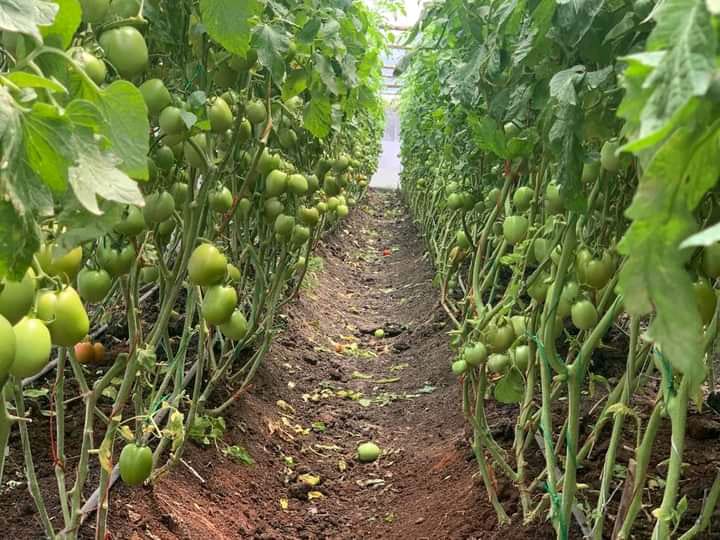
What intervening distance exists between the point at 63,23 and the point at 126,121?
13 cm

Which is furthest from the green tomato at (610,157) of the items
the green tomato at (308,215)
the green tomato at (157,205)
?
the green tomato at (308,215)

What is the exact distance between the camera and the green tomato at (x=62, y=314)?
3.22 ft

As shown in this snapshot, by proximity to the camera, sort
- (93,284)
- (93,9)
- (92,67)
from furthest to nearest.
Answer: (93,284) < (93,9) < (92,67)

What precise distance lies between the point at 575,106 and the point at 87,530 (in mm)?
1633

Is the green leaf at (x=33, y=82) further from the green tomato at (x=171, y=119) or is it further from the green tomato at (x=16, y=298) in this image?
the green tomato at (x=171, y=119)

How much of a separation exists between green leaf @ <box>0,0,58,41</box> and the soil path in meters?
1.64

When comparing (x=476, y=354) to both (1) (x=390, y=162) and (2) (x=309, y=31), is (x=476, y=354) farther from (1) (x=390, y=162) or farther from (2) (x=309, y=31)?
(1) (x=390, y=162)

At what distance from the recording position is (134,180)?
1.09 m

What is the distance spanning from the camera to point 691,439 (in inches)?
95.2

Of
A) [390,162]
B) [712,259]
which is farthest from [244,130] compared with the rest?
[390,162]

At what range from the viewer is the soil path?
7.68ft

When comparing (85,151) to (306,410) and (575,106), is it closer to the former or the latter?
(575,106)

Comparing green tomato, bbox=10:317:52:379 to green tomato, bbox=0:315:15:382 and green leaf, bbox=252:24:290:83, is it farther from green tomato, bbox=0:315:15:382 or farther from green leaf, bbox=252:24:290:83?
green leaf, bbox=252:24:290:83

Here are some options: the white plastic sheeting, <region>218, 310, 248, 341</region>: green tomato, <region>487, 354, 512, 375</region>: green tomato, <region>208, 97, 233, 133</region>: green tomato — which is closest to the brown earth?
<region>487, 354, 512, 375</region>: green tomato
